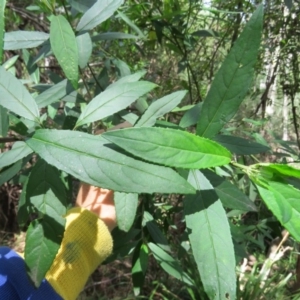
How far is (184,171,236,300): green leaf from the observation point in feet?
1.59

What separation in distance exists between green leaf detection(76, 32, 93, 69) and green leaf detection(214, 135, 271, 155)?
11.9 inches

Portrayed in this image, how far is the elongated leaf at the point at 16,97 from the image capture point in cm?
59

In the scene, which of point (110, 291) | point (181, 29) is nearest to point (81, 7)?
point (181, 29)

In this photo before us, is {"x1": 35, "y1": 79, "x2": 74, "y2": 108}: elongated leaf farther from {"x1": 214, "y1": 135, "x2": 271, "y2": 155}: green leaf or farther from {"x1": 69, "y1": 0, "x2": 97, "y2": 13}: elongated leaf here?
{"x1": 214, "y1": 135, "x2": 271, "y2": 155}: green leaf

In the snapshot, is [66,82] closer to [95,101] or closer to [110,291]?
[95,101]

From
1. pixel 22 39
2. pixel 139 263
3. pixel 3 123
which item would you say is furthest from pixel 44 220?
pixel 139 263

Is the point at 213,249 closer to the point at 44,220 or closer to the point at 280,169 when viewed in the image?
the point at 280,169

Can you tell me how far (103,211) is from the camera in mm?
947

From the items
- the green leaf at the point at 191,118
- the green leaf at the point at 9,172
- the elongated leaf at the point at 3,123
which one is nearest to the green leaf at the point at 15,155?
the elongated leaf at the point at 3,123

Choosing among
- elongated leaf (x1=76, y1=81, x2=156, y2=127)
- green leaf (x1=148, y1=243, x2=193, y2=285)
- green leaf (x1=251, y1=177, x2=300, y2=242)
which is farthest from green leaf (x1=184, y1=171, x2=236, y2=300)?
green leaf (x1=148, y1=243, x2=193, y2=285)

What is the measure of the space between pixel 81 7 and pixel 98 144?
17.4 inches

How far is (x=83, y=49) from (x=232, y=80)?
1.19ft

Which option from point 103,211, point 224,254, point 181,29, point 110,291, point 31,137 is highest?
point 181,29

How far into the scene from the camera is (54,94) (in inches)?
32.5
